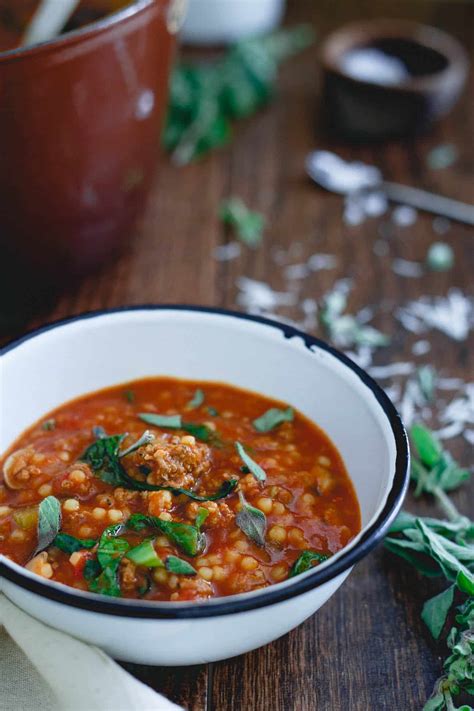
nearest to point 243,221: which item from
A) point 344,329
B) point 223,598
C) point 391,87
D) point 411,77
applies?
point 344,329

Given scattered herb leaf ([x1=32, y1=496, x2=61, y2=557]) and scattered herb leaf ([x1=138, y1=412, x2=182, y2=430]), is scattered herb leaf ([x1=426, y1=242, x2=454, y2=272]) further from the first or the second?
scattered herb leaf ([x1=32, y1=496, x2=61, y2=557])

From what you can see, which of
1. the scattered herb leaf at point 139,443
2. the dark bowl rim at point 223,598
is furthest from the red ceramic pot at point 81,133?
the dark bowl rim at point 223,598

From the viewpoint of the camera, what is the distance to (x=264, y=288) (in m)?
2.84

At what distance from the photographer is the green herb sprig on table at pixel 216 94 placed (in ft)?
11.5

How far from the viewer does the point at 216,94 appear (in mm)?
3666

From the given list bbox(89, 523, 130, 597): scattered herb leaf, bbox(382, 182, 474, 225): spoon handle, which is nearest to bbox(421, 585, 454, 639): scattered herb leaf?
bbox(89, 523, 130, 597): scattered herb leaf

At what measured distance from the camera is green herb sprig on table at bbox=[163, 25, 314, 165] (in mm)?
3512

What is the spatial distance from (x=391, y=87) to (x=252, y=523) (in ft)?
7.16

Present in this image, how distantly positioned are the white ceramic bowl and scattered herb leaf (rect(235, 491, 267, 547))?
0.55ft

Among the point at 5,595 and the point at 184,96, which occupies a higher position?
the point at 5,595

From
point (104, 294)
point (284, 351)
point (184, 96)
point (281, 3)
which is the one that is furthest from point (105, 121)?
point (281, 3)

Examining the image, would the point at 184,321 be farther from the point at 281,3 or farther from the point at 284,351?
the point at 281,3

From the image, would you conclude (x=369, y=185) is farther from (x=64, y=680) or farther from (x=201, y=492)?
(x=64, y=680)

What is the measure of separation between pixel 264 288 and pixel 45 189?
77 centimetres
